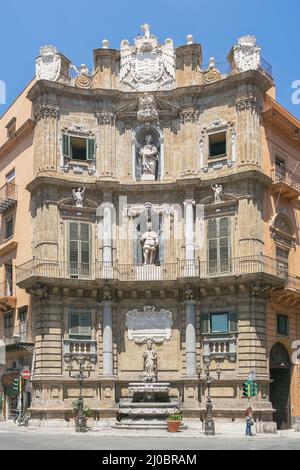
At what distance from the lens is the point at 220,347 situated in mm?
44719

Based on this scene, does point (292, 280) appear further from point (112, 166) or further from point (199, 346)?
point (112, 166)

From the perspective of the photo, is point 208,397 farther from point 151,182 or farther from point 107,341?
point 151,182

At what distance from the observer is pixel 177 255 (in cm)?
4694

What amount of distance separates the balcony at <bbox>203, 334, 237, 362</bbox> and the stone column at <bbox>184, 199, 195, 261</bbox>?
489cm

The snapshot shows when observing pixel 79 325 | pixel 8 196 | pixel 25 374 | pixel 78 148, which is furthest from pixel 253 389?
pixel 8 196

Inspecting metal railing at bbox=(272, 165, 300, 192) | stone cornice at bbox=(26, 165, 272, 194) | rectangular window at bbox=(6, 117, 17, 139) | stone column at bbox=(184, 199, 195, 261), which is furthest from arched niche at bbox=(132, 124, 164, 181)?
rectangular window at bbox=(6, 117, 17, 139)

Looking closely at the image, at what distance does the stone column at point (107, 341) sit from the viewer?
148ft

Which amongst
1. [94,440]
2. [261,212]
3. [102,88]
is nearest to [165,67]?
[102,88]

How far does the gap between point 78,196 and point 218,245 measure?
872cm

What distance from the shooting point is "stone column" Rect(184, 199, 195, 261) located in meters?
46.3

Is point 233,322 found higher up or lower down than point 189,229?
lower down

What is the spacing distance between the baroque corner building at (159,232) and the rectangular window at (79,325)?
0.08 meters

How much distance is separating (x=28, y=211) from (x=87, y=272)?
5.90 m

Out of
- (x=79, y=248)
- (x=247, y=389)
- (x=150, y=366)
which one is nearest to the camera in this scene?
(x=247, y=389)
